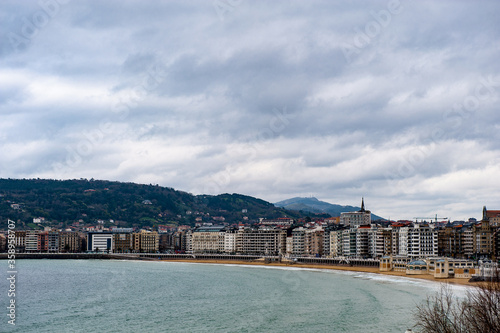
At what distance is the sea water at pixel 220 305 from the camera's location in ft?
153

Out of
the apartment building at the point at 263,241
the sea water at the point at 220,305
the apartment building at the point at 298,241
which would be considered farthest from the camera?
the apartment building at the point at 263,241

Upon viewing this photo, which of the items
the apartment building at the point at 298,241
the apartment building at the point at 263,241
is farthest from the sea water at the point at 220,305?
the apartment building at the point at 263,241

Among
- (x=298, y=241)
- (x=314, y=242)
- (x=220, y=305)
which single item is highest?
(x=220, y=305)

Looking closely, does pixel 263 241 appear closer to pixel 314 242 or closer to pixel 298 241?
pixel 298 241

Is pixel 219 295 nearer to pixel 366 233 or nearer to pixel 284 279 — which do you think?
pixel 284 279

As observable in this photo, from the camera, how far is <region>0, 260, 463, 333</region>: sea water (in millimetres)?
46562

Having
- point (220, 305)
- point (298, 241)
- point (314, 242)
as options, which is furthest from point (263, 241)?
point (220, 305)

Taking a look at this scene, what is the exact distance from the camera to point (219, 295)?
69438mm

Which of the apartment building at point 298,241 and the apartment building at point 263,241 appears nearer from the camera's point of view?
the apartment building at point 298,241

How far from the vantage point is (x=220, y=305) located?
5978cm

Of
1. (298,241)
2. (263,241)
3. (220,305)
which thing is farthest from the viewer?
(263,241)

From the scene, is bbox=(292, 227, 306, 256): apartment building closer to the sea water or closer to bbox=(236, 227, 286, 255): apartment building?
bbox=(236, 227, 286, 255): apartment building

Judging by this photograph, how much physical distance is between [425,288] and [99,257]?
5755 inches

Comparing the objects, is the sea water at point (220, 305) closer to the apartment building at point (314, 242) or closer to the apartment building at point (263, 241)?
the apartment building at point (314, 242)
